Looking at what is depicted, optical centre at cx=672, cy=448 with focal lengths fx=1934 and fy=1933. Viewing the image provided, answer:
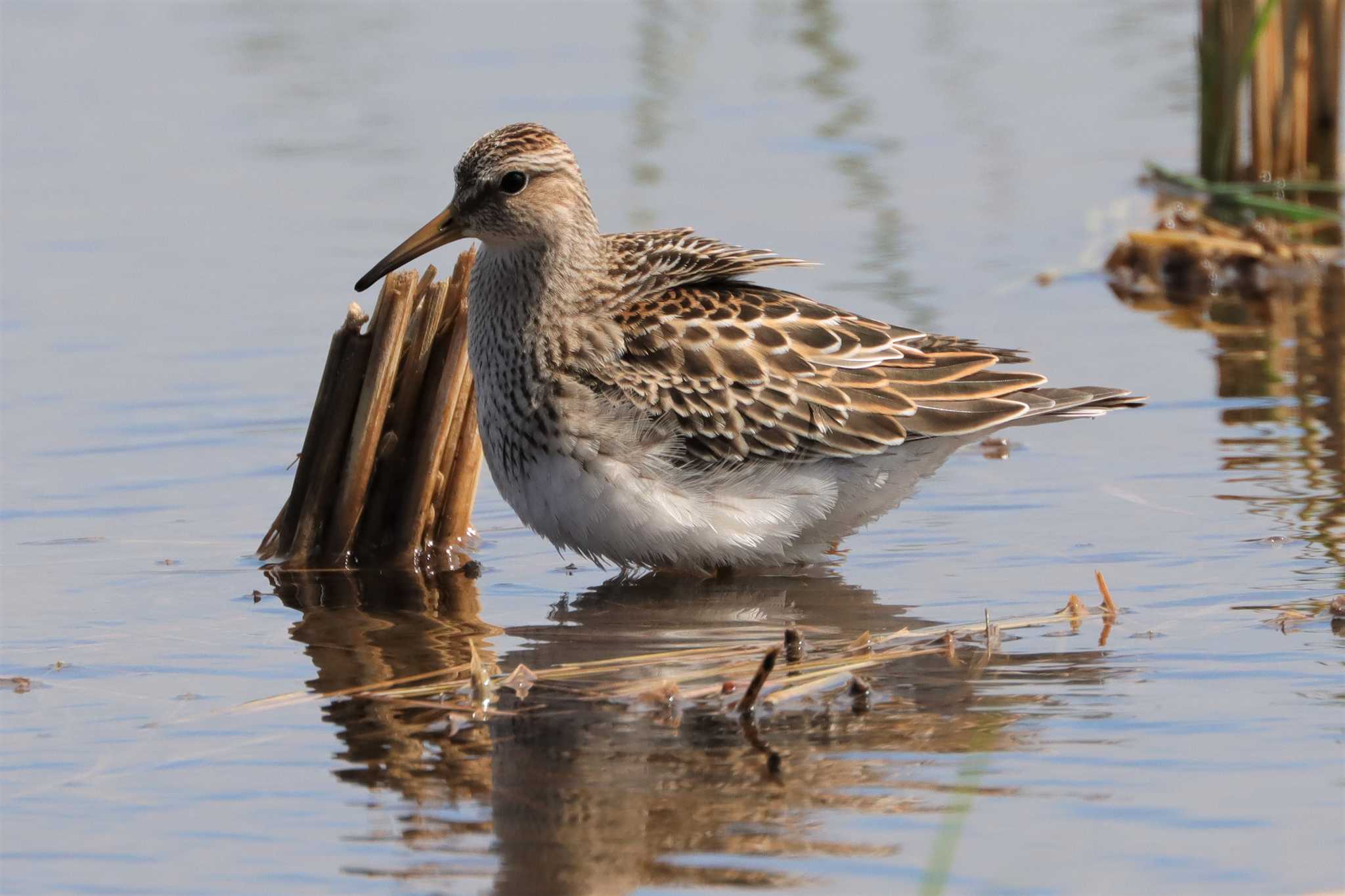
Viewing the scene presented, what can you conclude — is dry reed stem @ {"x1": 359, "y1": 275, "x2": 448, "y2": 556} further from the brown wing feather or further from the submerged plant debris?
the submerged plant debris

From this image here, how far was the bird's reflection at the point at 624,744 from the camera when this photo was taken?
5.90m

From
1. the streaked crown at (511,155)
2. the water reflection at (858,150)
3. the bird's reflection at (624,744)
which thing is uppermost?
the water reflection at (858,150)

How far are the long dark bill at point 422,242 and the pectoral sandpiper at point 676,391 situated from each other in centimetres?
1

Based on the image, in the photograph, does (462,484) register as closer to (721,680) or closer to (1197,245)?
(721,680)

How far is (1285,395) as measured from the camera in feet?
37.2

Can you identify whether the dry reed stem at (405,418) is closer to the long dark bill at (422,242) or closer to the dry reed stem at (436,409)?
the dry reed stem at (436,409)

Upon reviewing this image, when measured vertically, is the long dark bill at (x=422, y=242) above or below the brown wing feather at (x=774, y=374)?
above

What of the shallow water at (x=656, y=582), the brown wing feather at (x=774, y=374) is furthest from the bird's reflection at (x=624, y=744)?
the brown wing feather at (x=774, y=374)

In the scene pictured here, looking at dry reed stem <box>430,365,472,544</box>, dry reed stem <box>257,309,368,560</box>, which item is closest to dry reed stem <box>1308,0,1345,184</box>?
dry reed stem <box>430,365,472,544</box>

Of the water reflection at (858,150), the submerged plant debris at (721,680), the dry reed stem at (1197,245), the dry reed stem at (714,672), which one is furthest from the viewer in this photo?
the dry reed stem at (1197,245)

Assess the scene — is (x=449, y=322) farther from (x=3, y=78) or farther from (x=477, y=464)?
(x=3, y=78)

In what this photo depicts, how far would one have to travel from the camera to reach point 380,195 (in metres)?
15.6

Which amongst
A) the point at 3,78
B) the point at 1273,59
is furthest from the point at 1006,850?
the point at 3,78

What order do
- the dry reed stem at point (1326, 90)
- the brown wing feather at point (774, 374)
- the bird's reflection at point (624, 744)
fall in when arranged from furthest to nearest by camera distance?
1. the dry reed stem at point (1326, 90)
2. the brown wing feather at point (774, 374)
3. the bird's reflection at point (624, 744)
